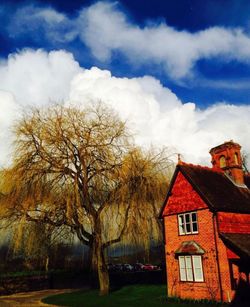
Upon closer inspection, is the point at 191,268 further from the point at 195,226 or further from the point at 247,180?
the point at 247,180

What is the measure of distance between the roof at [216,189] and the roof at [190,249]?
2.75m

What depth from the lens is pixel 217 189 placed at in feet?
79.7

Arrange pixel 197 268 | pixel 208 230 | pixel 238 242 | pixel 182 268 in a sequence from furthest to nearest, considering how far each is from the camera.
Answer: pixel 182 268
pixel 197 268
pixel 208 230
pixel 238 242

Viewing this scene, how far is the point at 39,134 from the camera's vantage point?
25094 mm

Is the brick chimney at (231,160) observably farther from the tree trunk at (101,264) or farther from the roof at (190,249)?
the tree trunk at (101,264)

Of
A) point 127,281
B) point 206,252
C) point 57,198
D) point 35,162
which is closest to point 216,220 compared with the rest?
point 206,252

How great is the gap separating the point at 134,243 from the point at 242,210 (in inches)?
319

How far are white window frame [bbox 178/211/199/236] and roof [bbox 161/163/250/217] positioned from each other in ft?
5.64

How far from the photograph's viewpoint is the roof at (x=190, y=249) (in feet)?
72.9

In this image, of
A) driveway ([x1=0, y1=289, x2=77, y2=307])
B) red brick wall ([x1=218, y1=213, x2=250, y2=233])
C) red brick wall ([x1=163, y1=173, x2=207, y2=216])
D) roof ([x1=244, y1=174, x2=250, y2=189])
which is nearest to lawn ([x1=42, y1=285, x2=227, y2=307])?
driveway ([x1=0, y1=289, x2=77, y2=307])

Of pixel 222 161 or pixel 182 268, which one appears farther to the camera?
pixel 222 161

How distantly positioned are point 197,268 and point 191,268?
1.64 feet

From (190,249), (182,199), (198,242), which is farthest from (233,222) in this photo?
(182,199)

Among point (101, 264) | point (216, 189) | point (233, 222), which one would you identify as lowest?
point (101, 264)
